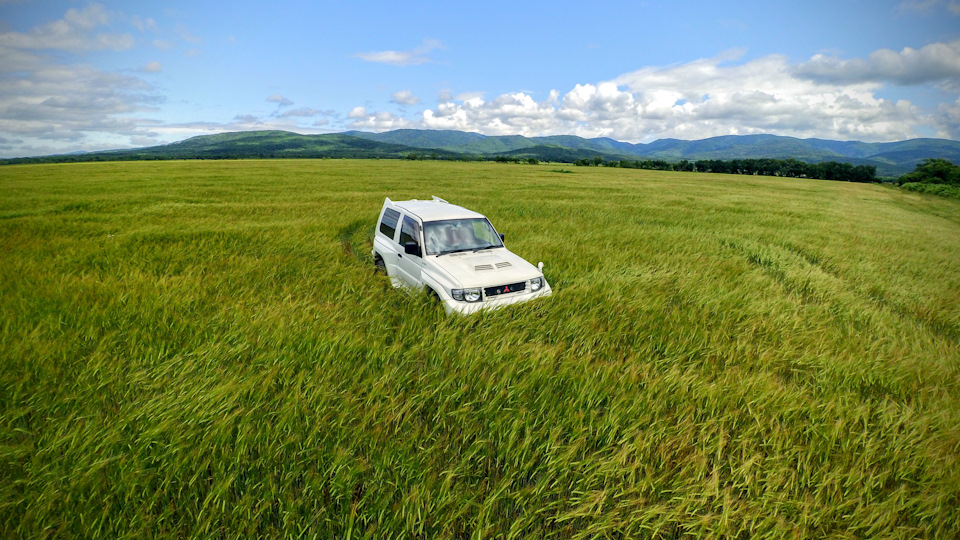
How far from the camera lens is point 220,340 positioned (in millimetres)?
4488

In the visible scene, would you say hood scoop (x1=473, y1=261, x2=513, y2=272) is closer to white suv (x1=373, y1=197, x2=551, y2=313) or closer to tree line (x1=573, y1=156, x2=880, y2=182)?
white suv (x1=373, y1=197, x2=551, y2=313)

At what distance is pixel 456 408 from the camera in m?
3.70

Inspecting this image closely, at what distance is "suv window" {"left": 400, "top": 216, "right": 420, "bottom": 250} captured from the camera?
7420 millimetres

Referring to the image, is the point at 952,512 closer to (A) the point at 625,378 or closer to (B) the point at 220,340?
(A) the point at 625,378

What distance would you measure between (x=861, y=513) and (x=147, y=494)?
195 inches

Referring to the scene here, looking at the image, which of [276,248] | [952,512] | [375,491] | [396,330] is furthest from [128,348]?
[952,512]

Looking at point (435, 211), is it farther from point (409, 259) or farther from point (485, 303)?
point (485, 303)

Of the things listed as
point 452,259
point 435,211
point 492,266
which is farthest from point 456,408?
point 435,211

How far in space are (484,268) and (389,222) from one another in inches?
130

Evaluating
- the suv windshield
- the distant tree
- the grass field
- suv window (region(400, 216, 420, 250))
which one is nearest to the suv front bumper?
the grass field

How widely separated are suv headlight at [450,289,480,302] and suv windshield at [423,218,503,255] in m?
1.40

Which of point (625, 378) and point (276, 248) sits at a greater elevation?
point (276, 248)

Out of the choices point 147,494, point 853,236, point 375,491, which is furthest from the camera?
point 853,236

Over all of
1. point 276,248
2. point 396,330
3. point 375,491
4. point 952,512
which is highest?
point 276,248
